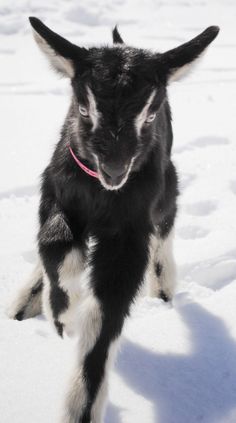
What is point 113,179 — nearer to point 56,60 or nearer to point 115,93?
point 115,93

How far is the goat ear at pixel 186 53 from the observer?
2910 mm

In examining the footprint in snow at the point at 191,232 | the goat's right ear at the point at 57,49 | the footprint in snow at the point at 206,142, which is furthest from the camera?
the footprint in snow at the point at 206,142

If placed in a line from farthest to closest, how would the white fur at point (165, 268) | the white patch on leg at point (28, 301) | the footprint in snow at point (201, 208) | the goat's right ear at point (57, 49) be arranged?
1. the footprint in snow at point (201, 208)
2. the white fur at point (165, 268)
3. the white patch on leg at point (28, 301)
4. the goat's right ear at point (57, 49)

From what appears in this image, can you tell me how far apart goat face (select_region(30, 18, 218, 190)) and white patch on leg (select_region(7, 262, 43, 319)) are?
1259 millimetres

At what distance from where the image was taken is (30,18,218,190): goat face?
8.79 feet

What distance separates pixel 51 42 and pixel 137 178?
2.62ft

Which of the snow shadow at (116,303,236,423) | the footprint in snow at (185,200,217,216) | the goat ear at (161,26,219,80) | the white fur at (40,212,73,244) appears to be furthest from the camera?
the footprint in snow at (185,200,217,216)

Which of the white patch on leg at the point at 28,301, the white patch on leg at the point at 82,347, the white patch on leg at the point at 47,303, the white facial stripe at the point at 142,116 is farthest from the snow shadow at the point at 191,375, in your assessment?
the white facial stripe at the point at 142,116

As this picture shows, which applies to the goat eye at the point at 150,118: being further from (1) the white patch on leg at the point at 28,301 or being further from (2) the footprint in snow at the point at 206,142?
(2) the footprint in snow at the point at 206,142

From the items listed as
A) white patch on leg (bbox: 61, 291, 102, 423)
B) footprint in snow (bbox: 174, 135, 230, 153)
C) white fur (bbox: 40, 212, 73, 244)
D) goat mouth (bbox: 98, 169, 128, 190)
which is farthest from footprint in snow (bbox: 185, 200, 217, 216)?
goat mouth (bbox: 98, 169, 128, 190)

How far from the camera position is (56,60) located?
2.94m

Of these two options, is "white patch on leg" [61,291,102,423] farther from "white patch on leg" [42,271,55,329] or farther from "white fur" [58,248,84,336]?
"white patch on leg" [42,271,55,329]

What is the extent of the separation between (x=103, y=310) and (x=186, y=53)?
134 cm

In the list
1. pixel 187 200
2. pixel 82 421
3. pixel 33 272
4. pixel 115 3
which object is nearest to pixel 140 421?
pixel 82 421
